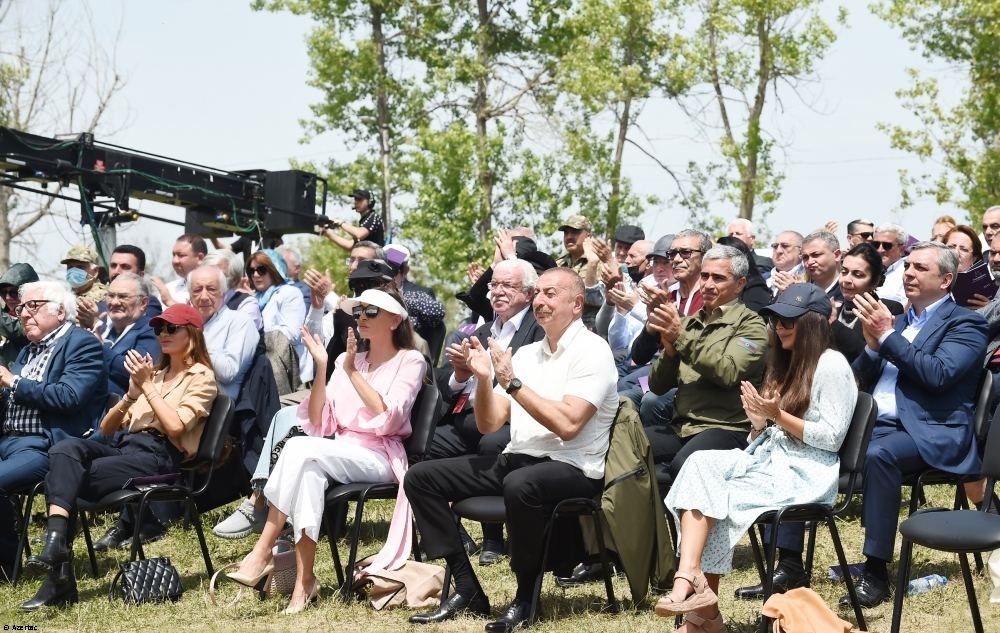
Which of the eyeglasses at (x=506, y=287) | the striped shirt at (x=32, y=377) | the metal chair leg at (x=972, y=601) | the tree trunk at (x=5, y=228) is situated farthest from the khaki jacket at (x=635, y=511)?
the tree trunk at (x=5, y=228)

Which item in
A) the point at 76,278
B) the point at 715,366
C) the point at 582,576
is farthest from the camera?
the point at 76,278

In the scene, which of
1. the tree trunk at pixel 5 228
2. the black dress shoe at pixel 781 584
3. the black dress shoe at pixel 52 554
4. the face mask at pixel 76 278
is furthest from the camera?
the tree trunk at pixel 5 228

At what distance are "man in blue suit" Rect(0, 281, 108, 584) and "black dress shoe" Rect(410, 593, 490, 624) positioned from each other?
2.44 metres

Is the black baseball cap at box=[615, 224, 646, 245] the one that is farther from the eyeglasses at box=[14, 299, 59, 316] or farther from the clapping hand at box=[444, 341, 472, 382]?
the eyeglasses at box=[14, 299, 59, 316]

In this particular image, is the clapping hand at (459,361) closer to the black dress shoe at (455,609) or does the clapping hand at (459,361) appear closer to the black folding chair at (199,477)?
the black dress shoe at (455,609)

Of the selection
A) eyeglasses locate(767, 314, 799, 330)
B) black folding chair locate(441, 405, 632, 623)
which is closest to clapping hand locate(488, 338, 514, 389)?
black folding chair locate(441, 405, 632, 623)

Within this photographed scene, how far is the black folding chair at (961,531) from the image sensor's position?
4.36 metres

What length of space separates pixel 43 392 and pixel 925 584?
460 centimetres

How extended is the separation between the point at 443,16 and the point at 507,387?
21080mm

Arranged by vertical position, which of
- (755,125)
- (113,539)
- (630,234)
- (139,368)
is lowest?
(113,539)

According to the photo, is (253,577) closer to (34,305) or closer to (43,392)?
(43,392)

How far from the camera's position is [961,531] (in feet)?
14.5

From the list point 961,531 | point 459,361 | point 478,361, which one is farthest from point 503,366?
point 961,531

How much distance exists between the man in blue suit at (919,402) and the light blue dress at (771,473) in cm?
43
